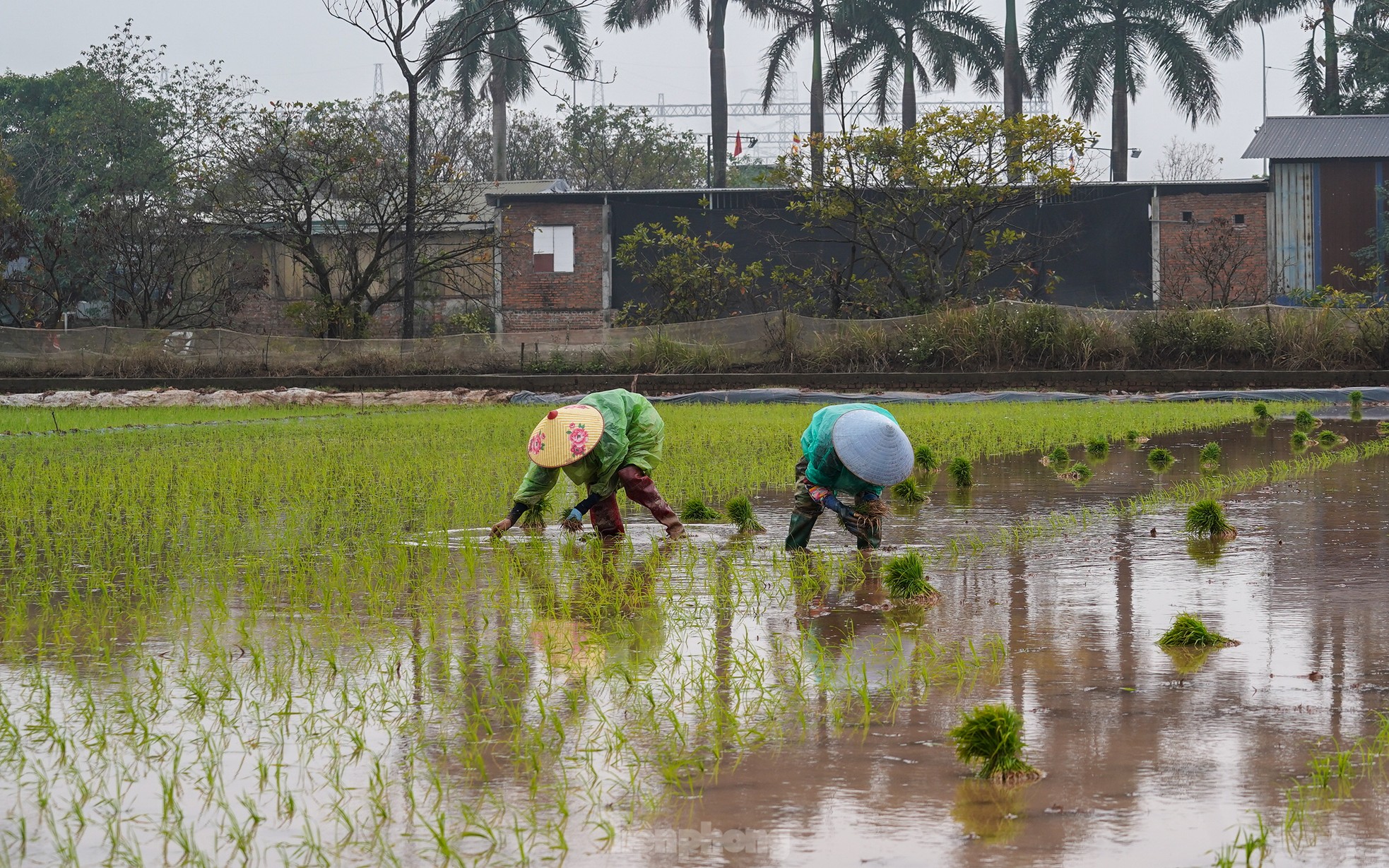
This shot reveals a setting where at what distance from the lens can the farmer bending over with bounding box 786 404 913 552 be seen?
6.81 meters

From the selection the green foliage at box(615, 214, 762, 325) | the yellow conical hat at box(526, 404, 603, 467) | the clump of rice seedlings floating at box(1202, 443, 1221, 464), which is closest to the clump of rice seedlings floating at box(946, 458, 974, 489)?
the clump of rice seedlings floating at box(1202, 443, 1221, 464)

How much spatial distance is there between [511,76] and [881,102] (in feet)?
43.2

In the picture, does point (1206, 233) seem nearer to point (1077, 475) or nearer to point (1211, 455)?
point (1211, 455)

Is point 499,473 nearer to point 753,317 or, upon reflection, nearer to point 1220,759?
point 1220,759

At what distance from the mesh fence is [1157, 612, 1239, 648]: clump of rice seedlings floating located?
2254 centimetres

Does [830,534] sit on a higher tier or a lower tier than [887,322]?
lower

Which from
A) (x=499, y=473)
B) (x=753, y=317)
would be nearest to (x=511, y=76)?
(x=753, y=317)

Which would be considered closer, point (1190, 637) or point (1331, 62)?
point (1190, 637)

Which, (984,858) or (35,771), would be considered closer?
(984,858)

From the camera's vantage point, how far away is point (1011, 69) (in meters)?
47.2

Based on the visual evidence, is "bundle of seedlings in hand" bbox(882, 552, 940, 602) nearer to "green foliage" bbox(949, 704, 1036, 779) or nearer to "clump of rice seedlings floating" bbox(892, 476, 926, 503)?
"green foliage" bbox(949, 704, 1036, 779)

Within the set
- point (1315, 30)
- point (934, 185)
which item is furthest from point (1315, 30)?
point (934, 185)

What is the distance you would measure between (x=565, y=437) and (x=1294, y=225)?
33.6 metres

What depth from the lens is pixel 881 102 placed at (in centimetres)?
4853
